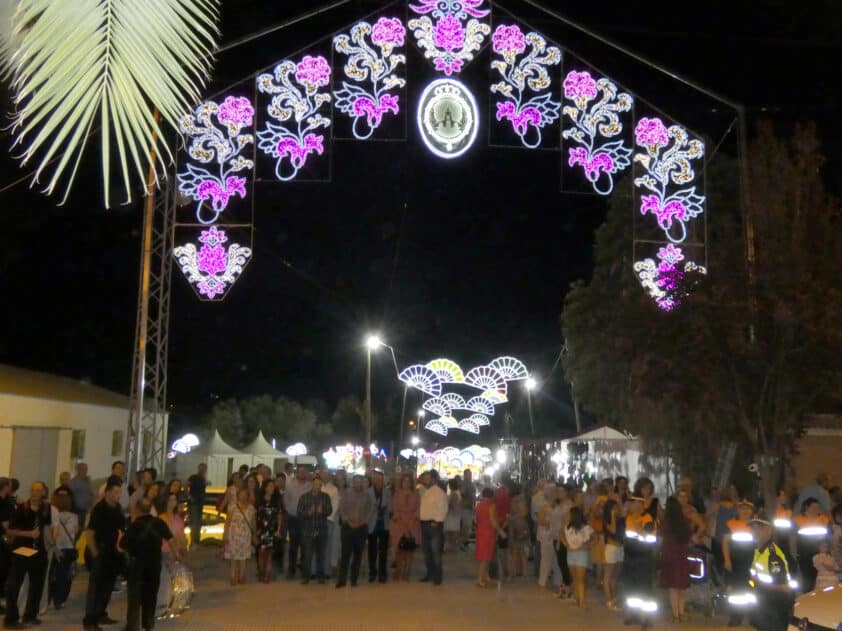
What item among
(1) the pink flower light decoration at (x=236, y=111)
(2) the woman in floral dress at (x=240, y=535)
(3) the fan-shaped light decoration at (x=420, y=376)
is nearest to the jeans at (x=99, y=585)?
(2) the woman in floral dress at (x=240, y=535)

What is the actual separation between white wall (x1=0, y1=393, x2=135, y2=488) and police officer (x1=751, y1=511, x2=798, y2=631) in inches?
631

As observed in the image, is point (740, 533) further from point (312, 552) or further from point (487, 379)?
point (487, 379)

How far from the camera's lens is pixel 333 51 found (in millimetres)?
16188

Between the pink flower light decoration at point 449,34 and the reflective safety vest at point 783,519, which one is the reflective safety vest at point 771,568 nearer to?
the reflective safety vest at point 783,519

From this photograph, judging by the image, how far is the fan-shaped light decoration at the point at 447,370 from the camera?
3066 cm

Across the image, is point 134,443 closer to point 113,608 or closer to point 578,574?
point 113,608

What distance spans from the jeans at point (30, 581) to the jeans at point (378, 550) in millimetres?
6325

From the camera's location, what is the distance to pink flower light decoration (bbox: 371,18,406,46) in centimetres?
1603

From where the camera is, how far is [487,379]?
1241 inches

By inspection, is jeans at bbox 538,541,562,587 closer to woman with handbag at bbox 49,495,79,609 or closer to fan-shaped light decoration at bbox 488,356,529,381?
woman with handbag at bbox 49,495,79,609

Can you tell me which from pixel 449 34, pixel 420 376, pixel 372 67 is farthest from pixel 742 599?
pixel 420 376

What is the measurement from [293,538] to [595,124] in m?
8.51

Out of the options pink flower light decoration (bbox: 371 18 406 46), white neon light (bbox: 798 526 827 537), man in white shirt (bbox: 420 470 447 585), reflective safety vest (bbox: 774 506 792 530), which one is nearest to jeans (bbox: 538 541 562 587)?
man in white shirt (bbox: 420 470 447 585)

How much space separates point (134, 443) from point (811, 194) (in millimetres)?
12180
